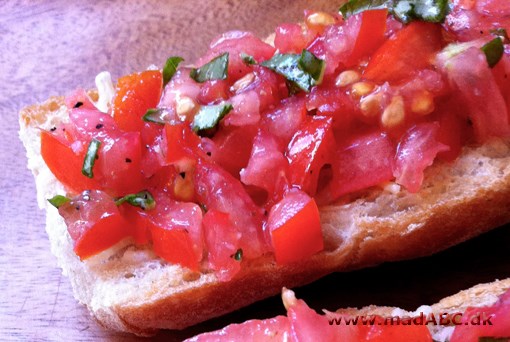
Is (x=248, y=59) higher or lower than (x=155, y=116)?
higher

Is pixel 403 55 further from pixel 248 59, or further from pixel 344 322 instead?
pixel 344 322

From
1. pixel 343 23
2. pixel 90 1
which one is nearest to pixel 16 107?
pixel 90 1

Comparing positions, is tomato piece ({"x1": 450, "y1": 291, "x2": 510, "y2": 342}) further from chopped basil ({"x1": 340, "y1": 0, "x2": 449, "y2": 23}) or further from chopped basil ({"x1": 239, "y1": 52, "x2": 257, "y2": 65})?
chopped basil ({"x1": 239, "y1": 52, "x2": 257, "y2": 65})

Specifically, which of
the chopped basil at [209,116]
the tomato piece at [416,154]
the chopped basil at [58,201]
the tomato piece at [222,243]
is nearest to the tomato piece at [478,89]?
the tomato piece at [416,154]

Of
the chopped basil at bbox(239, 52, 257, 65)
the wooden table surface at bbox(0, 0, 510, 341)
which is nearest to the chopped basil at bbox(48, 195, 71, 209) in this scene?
the wooden table surface at bbox(0, 0, 510, 341)

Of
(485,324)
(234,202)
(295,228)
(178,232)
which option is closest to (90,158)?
(178,232)

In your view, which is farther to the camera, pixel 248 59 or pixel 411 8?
pixel 248 59

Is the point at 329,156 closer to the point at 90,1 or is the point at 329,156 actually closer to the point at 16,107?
the point at 16,107
